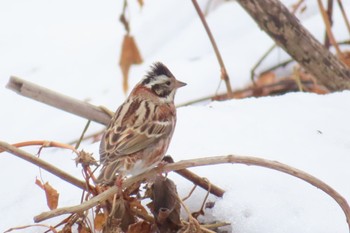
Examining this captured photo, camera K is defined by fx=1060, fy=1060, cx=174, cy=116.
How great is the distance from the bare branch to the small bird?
8cm

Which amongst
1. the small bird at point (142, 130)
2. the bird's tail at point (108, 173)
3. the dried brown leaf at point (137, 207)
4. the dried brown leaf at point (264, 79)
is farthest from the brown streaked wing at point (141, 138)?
the dried brown leaf at point (264, 79)

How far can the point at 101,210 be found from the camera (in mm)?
3924

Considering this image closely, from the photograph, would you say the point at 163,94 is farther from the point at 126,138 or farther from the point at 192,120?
the point at 126,138

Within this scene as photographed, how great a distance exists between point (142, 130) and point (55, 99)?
38 cm

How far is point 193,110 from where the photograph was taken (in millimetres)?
4711

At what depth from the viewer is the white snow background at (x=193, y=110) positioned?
381 centimetres

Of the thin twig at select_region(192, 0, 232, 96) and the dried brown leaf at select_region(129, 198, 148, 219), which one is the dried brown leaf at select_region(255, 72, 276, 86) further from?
the dried brown leaf at select_region(129, 198, 148, 219)

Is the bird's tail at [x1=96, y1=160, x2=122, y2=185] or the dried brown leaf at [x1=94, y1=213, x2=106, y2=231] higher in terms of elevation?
the bird's tail at [x1=96, y1=160, x2=122, y2=185]

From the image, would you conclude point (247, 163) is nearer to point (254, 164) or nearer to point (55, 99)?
point (254, 164)

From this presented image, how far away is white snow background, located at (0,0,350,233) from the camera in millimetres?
3811

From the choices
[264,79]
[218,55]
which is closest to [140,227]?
[218,55]

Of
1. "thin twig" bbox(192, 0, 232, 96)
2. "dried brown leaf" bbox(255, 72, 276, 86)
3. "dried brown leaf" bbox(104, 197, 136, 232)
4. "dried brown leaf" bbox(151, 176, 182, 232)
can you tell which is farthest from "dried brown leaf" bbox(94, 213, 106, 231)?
"dried brown leaf" bbox(255, 72, 276, 86)

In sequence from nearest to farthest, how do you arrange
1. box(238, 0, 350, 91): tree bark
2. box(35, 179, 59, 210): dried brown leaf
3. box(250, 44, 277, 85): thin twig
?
box(35, 179, 59, 210): dried brown leaf, box(238, 0, 350, 91): tree bark, box(250, 44, 277, 85): thin twig

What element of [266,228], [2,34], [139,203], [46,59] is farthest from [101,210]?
[2,34]
